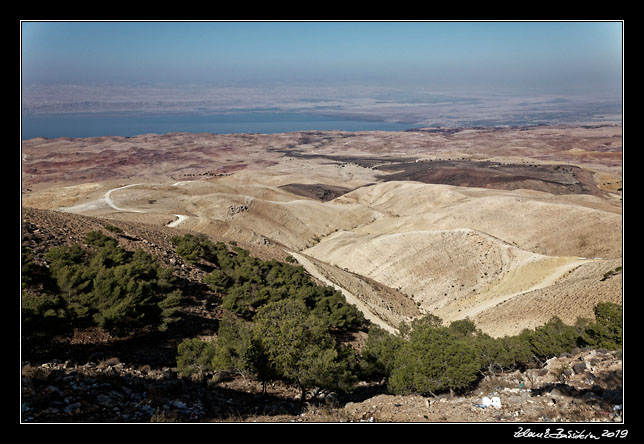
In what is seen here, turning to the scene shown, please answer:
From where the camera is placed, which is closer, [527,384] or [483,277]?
[527,384]

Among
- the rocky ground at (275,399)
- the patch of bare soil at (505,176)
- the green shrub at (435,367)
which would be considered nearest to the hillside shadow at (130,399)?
the rocky ground at (275,399)

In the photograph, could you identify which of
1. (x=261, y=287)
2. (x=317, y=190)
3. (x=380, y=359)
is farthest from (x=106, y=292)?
(x=317, y=190)

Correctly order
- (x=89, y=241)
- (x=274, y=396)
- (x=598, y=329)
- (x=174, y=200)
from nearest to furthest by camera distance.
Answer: (x=274, y=396) < (x=598, y=329) < (x=89, y=241) < (x=174, y=200)

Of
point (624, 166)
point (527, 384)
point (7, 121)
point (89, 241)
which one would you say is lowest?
point (527, 384)

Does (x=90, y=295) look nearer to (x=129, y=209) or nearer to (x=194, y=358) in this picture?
(x=194, y=358)

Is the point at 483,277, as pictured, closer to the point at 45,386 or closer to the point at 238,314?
the point at 238,314

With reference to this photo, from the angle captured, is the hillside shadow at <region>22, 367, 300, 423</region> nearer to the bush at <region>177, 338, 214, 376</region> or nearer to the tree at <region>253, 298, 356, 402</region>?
the bush at <region>177, 338, 214, 376</region>

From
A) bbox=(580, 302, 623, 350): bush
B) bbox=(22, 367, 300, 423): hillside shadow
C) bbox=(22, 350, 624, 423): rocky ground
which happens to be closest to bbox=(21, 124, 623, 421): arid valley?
bbox=(22, 350, 624, 423): rocky ground

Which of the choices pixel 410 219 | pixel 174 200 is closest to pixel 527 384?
pixel 410 219

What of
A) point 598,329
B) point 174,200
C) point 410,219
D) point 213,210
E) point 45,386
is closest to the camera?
point 45,386
